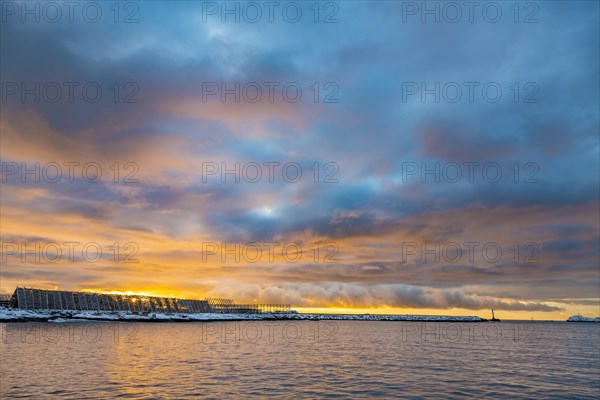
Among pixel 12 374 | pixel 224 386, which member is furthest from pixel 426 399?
pixel 12 374

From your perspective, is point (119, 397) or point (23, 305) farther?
point (23, 305)

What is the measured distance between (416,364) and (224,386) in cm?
2862

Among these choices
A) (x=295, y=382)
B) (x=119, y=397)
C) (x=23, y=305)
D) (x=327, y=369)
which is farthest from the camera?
(x=23, y=305)

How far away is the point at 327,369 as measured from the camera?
4794 cm

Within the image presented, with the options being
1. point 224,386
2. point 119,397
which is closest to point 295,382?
point 224,386

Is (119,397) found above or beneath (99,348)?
above

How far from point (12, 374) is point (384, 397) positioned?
106 feet

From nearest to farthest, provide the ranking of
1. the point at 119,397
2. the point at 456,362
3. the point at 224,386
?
the point at 119,397 → the point at 224,386 → the point at 456,362

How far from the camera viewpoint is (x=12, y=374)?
3831 centimetres

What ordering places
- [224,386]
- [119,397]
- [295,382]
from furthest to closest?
[295,382] → [224,386] → [119,397]

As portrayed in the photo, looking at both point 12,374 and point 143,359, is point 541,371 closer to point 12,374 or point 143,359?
point 143,359

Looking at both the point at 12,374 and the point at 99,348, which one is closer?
the point at 12,374

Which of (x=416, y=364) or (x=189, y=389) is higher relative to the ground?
(x=189, y=389)

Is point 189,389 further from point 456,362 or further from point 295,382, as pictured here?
point 456,362
